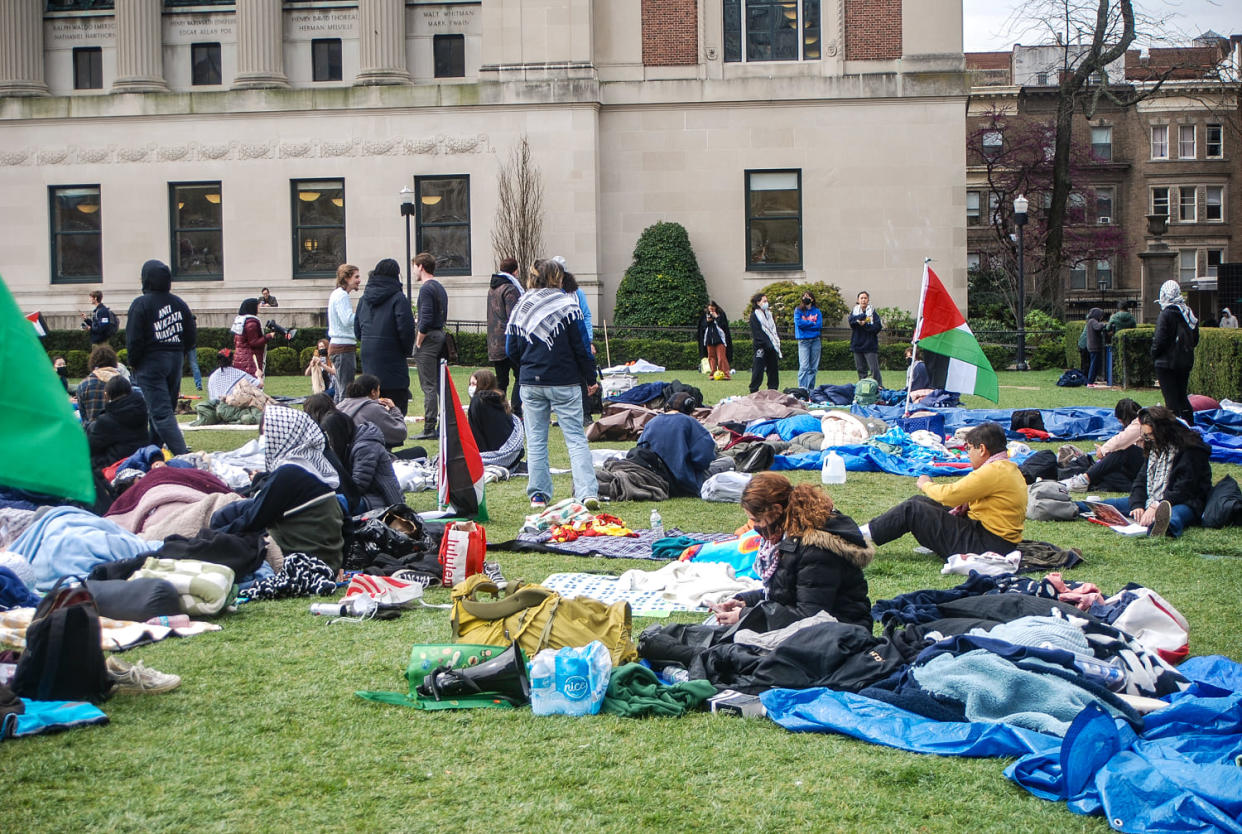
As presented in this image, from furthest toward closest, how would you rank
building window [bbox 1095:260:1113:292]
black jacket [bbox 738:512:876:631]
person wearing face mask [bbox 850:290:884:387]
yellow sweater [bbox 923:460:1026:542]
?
building window [bbox 1095:260:1113:292]
person wearing face mask [bbox 850:290:884:387]
yellow sweater [bbox 923:460:1026:542]
black jacket [bbox 738:512:876:631]

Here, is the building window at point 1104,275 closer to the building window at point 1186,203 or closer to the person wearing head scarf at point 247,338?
the building window at point 1186,203

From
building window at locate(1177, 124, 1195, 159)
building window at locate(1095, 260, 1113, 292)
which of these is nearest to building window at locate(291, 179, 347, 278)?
building window at locate(1095, 260, 1113, 292)

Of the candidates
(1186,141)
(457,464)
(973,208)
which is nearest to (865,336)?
(457,464)

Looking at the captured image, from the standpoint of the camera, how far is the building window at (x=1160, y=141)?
196ft

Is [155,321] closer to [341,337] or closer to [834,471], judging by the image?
[341,337]

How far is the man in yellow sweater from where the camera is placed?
322 inches

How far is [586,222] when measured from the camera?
101 feet

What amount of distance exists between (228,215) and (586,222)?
9041mm

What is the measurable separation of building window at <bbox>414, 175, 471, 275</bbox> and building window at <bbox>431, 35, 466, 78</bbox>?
3.39 metres

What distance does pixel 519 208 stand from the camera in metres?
30.5

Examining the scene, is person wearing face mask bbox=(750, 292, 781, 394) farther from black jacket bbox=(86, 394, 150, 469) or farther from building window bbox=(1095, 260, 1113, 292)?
building window bbox=(1095, 260, 1113, 292)

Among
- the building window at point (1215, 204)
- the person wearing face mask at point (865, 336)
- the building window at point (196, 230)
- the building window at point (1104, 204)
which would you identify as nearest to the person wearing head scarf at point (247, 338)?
the person wearing face mask at point (865, 336)

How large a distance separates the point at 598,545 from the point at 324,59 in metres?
27.0

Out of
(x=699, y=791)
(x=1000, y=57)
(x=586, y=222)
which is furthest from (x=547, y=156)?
(x=1000, y=57)
